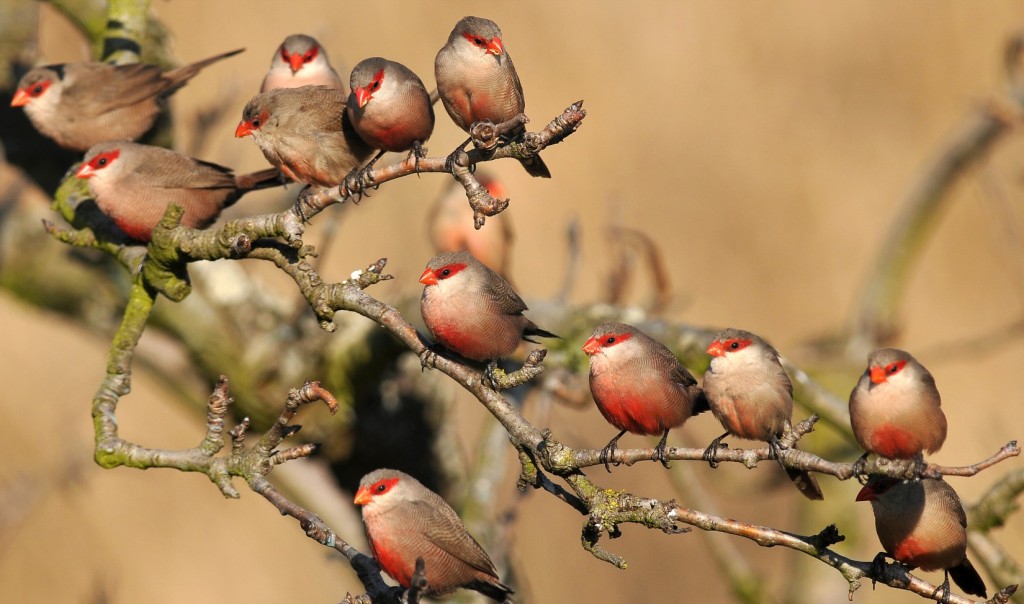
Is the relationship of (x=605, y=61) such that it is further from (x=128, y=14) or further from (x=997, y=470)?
(x=128, y=14)

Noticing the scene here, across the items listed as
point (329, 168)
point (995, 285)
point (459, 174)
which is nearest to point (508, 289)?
point (329, 168)

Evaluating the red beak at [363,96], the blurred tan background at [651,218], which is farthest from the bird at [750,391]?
the blurred tan background at [651,218]

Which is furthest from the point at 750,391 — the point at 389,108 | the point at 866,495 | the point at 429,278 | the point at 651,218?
the point at 651,218

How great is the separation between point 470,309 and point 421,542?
0.90m

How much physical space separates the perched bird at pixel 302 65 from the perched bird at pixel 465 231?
3.49 metres

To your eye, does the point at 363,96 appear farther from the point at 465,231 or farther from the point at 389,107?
the point at 465,231

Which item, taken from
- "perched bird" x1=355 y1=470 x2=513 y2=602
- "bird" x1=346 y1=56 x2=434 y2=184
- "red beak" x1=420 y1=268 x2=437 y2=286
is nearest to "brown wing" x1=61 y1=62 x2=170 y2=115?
"bird" x1=346 y1=56 x2=434 y2=184

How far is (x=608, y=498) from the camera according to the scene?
3.22m

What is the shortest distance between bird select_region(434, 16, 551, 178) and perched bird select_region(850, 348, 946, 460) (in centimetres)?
139

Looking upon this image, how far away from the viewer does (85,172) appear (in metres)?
4.77

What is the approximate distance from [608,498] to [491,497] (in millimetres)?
2870

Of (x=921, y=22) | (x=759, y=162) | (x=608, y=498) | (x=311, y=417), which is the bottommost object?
(x=311, y=417)

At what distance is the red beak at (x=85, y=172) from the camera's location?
4746 millimetres

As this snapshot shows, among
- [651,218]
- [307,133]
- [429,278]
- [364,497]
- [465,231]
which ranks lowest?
[364,497]
